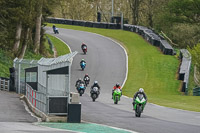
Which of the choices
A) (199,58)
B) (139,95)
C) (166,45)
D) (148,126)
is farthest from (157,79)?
(148,126)

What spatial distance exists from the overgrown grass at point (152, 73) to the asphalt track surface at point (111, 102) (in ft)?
4.07

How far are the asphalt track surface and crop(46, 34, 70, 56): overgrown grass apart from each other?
100cm

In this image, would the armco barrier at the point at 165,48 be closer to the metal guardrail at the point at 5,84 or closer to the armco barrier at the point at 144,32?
the armco barrier at the point at 144,32

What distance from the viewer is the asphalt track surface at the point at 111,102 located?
19.1 meters

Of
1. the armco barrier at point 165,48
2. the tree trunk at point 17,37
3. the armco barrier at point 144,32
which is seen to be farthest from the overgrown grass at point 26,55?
the armco barrier at point 165,48

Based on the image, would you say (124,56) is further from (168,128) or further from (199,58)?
(168,128)

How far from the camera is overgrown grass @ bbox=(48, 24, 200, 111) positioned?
36.2 metres

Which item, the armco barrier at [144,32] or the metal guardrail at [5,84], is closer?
the metal guardrail at [5,84]

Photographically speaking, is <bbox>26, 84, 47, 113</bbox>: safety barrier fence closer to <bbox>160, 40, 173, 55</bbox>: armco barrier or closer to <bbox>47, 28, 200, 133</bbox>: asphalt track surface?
<bbox>47, 28, 200, 133</bbox>: asphalt track surface

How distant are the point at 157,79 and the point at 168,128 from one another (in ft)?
95.7

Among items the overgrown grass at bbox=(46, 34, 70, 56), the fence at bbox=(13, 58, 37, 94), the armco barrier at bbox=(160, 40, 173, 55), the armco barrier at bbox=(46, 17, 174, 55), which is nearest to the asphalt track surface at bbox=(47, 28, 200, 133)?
the overgrown grass at bbox=(46, 34, 70, 56)

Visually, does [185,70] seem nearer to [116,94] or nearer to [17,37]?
[17,37]

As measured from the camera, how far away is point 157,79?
47.0 meters

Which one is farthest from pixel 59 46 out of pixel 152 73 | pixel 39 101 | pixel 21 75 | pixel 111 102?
pixel 39 101
